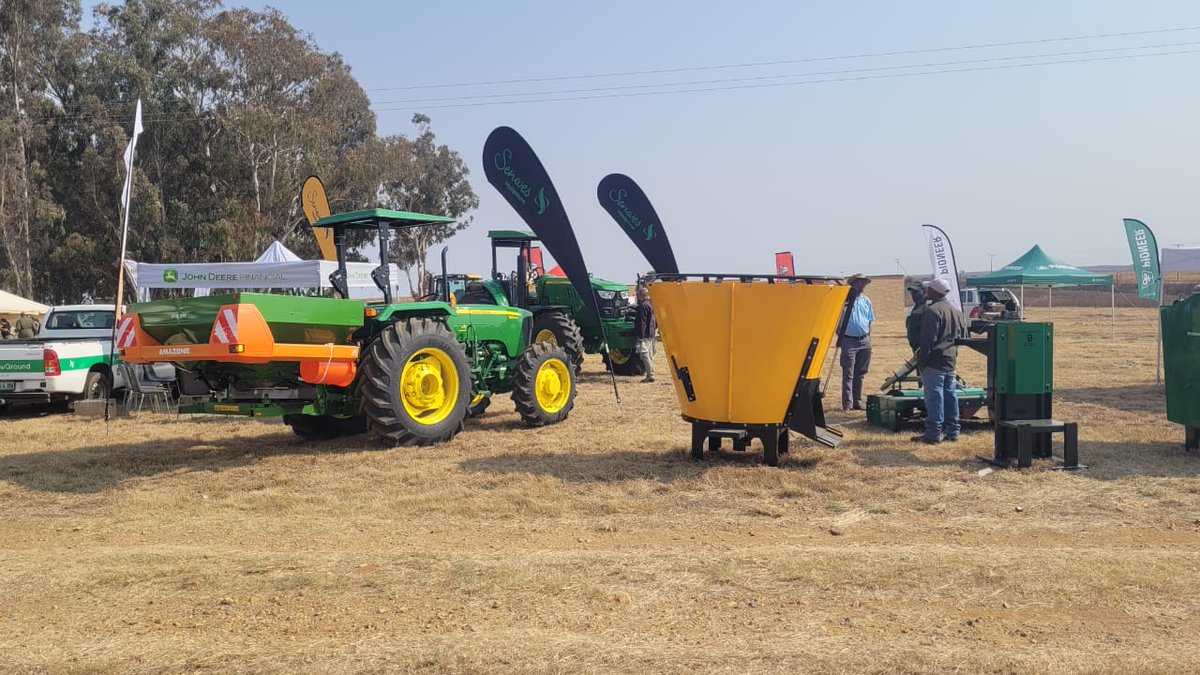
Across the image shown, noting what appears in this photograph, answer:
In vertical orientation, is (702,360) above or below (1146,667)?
above

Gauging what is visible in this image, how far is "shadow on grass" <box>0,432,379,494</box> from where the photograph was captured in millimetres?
7719

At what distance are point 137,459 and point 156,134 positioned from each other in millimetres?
32157

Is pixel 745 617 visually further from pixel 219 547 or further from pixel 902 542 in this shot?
pixel 219 547

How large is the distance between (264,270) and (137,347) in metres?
11.5

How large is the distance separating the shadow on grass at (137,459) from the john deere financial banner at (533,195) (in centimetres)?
333

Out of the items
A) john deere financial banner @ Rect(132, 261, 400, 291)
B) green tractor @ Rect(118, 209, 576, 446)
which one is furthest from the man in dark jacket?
john deere financial banner @ Rect(132, 261, 400, 291)

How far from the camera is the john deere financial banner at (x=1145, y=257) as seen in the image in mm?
16016

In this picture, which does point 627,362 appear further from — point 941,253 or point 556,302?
point 941,253

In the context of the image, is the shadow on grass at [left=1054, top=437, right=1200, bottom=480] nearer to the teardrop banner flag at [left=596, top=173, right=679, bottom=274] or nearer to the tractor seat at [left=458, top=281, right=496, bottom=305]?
the teardrop banner flag at [left=596, top=173, right=679, bottom=274]

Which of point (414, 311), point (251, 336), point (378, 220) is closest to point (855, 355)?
point (414, 311)

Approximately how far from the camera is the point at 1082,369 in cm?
1659

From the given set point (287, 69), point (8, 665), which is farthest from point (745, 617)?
point (287, 69)

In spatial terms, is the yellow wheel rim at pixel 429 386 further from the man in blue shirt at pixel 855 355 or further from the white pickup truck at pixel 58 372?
the man in blue shirt at pixel 855 355

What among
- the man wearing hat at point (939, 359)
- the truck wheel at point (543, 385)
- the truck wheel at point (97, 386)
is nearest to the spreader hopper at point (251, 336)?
the truck wheel at point (543, 385)
